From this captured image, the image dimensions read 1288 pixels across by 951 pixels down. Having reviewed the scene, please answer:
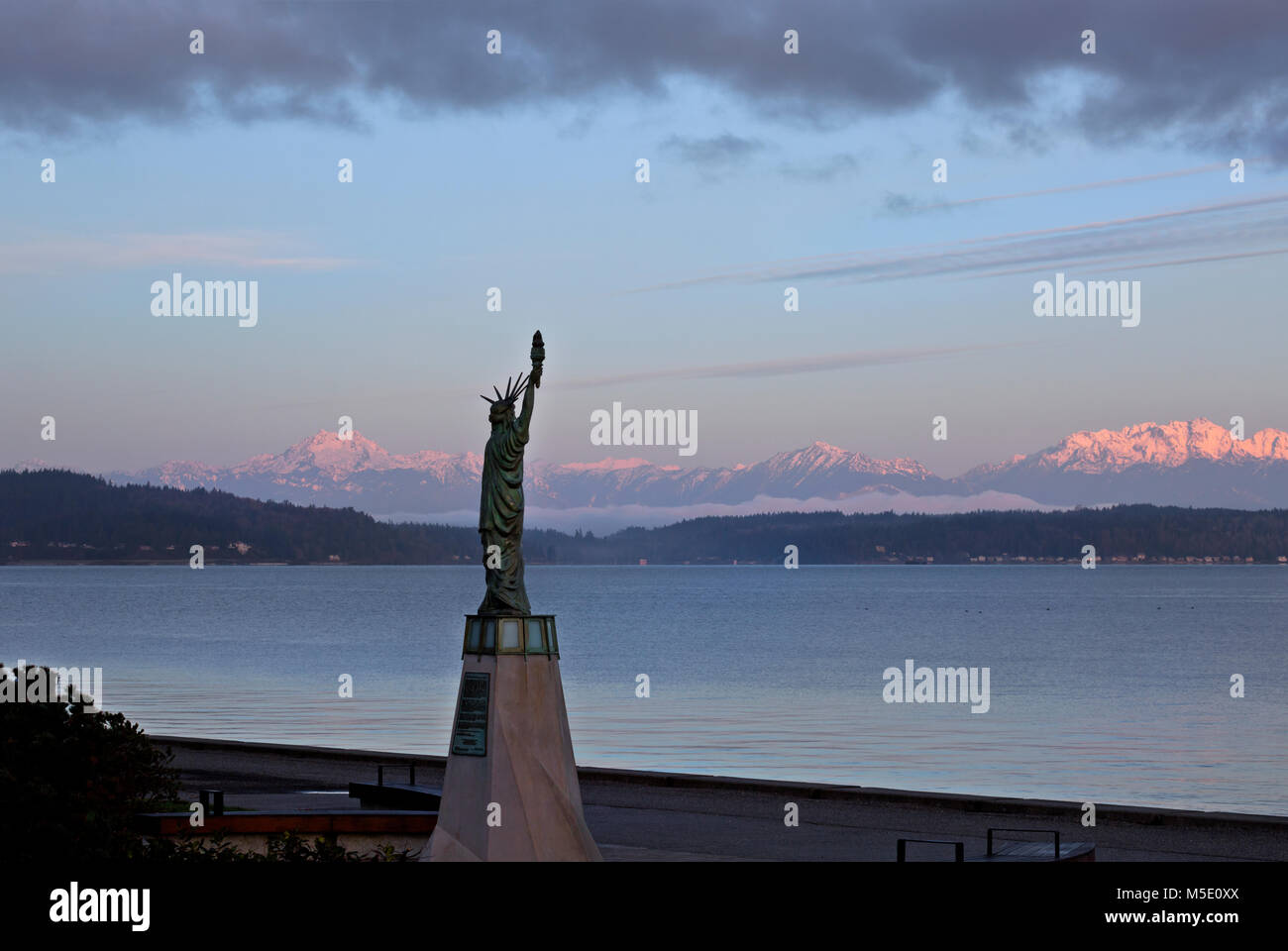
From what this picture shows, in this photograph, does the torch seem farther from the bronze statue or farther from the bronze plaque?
the bronze plaque

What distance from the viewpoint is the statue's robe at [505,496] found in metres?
16.0

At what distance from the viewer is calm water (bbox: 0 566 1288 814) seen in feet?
130

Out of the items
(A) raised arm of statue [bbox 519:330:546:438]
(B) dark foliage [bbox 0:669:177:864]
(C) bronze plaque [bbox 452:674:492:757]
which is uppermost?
(A) raised arm of statue [bbox 519:330:546:438]

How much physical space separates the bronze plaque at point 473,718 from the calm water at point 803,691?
2050cm

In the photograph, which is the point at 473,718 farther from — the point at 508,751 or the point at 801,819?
the point at 801,819

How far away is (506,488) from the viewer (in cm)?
1617

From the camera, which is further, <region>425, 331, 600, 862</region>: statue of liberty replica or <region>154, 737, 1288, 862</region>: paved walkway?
<region>154, 737, 1288, 862</region>: paved walkway

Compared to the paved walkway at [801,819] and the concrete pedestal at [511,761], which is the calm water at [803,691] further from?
the concrete pedestal at [511,761]

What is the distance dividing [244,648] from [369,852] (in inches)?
3268

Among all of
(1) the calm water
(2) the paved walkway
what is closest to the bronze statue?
(2) the paved walkway

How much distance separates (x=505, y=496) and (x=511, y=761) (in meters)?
2.49
